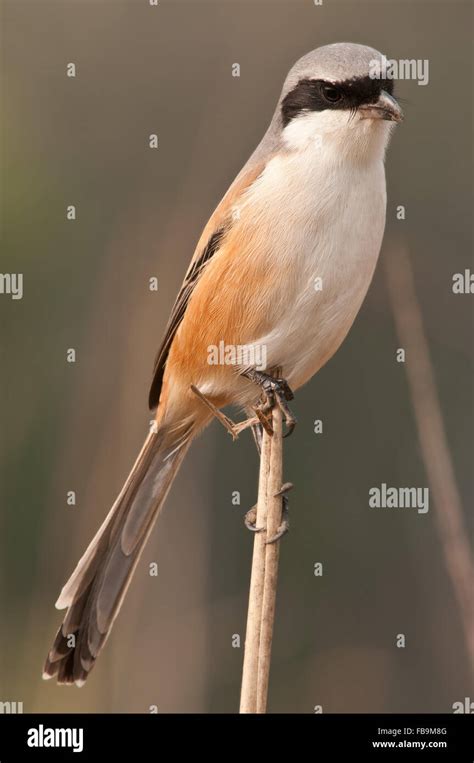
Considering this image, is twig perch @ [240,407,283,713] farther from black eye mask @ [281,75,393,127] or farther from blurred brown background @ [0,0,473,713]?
black eye mask @ [281,75,393,127]

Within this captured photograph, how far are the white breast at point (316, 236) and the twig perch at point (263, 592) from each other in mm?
584

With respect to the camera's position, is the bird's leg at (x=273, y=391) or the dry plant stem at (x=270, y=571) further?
the bird's leg at (x=273, y=391)

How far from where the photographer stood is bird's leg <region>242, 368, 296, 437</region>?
333 cm

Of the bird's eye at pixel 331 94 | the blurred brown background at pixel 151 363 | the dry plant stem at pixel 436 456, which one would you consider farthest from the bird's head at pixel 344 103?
the blurred brown background at pixel 151 363

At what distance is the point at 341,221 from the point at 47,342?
1.87 metres

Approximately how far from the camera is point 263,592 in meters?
2.82

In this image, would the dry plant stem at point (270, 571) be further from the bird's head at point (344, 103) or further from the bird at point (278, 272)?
the bird's head at point (344, 103)

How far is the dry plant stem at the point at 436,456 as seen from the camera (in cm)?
278

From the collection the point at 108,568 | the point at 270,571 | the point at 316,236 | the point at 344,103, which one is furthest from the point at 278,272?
the point at 108,568

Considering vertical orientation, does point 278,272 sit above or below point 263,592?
above

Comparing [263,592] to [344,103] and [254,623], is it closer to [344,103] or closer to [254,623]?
[254,623]

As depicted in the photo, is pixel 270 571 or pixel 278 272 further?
pixel 278 272

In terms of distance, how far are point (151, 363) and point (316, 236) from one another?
104 centimetres

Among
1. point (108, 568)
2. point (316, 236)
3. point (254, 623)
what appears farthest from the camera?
point (108, 568)
